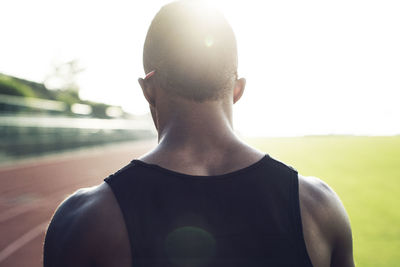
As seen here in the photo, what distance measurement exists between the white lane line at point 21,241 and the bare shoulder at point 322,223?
20.5ft

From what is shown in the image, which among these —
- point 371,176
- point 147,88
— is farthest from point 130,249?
point 371,176

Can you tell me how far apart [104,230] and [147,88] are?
547 mm

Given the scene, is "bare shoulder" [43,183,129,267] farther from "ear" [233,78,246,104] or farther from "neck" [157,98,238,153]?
"ear" [233,78,246,104]

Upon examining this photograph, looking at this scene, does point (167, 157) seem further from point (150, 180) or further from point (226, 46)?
point (226, 46)

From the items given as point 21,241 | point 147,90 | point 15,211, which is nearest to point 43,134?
point 15,211

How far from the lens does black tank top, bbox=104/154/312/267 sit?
3.68 ft

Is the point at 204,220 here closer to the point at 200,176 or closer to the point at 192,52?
the point at 200,176

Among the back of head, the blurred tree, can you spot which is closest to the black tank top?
the back of head

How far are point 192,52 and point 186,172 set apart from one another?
416 millimetres

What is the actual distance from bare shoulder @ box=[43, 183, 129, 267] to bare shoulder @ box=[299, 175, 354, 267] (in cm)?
58

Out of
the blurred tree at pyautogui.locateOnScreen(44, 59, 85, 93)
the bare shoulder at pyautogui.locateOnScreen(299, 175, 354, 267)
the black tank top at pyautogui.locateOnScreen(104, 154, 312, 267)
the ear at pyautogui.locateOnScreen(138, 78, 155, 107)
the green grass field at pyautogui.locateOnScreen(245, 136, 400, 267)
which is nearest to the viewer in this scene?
the black tank top at pyautogui.locateOnScreen(104, 154, 312, 267)

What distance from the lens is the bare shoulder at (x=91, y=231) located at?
3.71ft

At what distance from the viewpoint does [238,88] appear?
1.47 meters

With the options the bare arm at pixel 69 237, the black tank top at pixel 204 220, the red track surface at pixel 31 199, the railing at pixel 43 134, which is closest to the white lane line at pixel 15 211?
the red track surface at pixel 31 199
